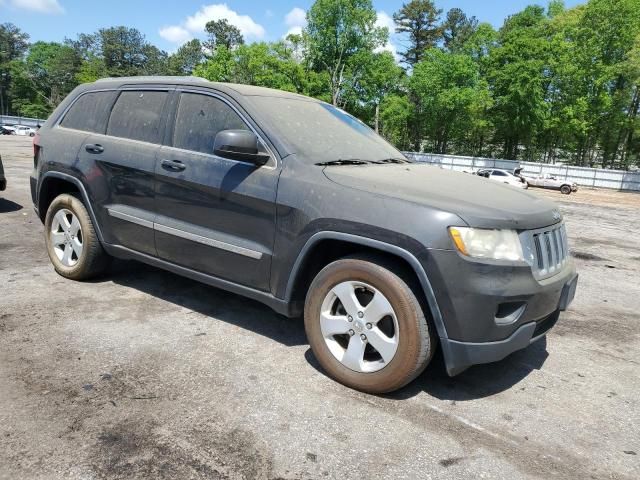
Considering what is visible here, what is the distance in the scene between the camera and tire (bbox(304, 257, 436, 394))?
2.81 m

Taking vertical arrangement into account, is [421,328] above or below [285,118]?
below

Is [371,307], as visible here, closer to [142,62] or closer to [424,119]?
[424,119]

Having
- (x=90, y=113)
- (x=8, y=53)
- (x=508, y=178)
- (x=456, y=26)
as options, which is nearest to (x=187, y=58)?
(x=8, y=53)

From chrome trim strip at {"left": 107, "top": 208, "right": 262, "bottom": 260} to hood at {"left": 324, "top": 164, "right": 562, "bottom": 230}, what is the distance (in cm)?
76

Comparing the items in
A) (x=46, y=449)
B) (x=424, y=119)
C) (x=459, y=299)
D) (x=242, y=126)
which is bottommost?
(x=46, y=449)

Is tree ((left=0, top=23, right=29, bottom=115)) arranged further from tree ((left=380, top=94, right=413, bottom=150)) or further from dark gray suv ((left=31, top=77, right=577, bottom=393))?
dark gray suv ((left=31, top=77, right=577, bottom=393))

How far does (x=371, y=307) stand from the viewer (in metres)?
2.93

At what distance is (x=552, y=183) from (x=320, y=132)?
30664 mm

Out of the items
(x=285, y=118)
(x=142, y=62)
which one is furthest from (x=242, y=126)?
(x=142, y=62)

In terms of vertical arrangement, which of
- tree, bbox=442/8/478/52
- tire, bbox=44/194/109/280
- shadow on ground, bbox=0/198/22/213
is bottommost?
shadow on ground, bbox=0/198/22/213

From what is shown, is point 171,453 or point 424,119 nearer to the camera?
point 171,453

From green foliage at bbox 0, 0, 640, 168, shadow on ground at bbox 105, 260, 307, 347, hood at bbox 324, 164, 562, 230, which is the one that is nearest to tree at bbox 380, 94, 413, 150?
green foliage at bbox 0, 0, 640, 168

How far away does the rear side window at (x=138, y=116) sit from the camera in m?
4.08

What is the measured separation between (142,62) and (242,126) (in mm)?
121403
